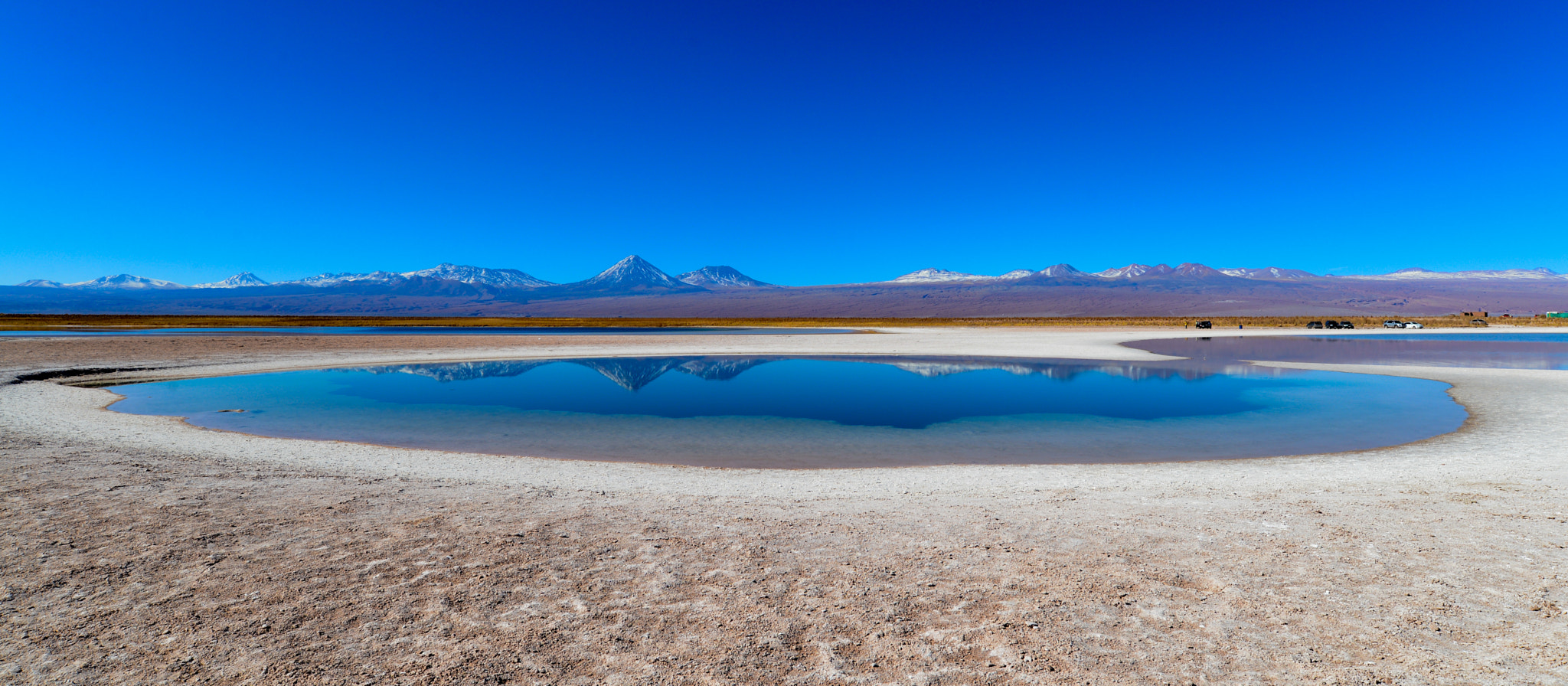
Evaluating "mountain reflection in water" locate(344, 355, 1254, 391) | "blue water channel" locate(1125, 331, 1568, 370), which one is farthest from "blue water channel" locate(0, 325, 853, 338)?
"blue water channel" locate(1125, 331, 1568, 370)

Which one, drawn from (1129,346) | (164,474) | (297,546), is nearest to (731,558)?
(297,546)

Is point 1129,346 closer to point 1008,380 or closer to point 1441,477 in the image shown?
point 1008,380

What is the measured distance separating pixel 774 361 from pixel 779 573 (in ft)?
83.1

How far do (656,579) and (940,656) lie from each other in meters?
2.09

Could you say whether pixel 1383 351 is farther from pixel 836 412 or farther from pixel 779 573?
pixel 779 573

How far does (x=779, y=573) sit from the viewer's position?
208 inches

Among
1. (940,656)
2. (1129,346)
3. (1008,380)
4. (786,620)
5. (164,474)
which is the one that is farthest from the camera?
(1129,346)

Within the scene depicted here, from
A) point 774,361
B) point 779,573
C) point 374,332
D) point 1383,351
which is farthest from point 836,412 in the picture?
point 374,332

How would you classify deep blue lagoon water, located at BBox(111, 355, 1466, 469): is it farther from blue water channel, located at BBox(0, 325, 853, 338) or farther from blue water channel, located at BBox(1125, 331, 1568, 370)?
blue water channel, located at BBox(0, 325, 853, 338)

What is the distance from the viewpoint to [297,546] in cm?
576

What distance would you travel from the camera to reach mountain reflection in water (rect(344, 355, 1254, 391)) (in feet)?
77.4

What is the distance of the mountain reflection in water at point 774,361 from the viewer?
77.4ft

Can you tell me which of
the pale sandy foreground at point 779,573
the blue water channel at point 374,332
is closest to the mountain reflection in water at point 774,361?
the pale sandy foreground at point 779,573

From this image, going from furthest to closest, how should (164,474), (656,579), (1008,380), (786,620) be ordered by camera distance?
(1008,380) < (164,474) < (656,579) < (786,620)
